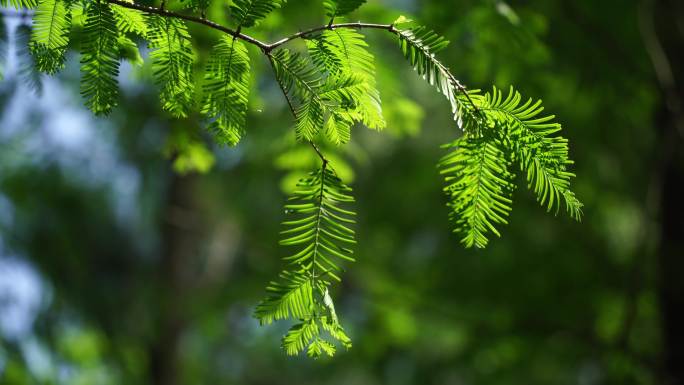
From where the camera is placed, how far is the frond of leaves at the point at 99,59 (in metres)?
0.85

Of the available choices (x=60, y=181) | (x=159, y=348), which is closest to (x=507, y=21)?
(x=60, y=181)

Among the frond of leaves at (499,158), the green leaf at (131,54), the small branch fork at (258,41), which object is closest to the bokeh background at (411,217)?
the green leaf at (131,54)

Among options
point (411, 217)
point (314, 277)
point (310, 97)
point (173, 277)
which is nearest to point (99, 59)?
point (310, 97)

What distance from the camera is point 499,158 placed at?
2.93 feet

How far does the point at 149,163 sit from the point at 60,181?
103 centimetres

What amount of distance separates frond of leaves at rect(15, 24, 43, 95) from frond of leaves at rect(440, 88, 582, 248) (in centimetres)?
98

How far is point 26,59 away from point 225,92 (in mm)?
776

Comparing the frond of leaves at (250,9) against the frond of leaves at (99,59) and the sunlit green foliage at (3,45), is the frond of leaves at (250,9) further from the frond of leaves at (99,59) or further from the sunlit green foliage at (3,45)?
the sunlit green foliage at (3,45)

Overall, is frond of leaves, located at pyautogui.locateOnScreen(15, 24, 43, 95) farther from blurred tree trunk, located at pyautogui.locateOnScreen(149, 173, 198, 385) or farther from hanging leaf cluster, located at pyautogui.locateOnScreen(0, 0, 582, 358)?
blurred tree trunk, located at pyautogui.locateOnScreen(149, 173, 198, 385)

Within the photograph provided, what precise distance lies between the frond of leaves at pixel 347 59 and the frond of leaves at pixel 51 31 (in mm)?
373

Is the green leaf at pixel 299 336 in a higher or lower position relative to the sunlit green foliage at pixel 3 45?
lower

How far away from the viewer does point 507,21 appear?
169cm

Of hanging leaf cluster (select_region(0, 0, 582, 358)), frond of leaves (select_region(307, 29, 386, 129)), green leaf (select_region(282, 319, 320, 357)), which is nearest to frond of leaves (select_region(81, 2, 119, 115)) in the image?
hanging leaf cluster (select_region(0, 0, 582, 358))

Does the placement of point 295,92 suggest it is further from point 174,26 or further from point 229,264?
point 229,264
